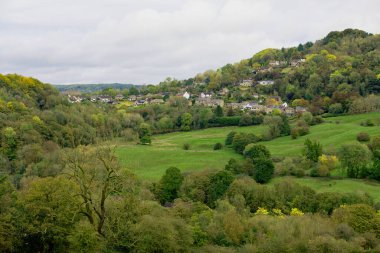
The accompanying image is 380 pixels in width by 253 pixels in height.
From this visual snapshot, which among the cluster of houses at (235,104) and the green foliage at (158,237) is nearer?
the green foliage at (158,237)

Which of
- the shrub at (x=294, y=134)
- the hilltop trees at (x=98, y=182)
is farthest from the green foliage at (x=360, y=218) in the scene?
the shrub at (x=294, y=134)

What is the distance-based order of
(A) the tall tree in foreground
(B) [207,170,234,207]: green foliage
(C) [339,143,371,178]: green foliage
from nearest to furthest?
(A) the tall tree in foreground → (B) [207,170,234,207]: green foliage → (C) [339,143,371,178]: green foliage

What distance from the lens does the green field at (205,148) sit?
55900 mm

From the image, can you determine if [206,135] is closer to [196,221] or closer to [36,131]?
[36,131]

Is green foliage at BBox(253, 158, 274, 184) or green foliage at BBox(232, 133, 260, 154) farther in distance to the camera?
green foliage at BBox(232, 133, 260, 154)

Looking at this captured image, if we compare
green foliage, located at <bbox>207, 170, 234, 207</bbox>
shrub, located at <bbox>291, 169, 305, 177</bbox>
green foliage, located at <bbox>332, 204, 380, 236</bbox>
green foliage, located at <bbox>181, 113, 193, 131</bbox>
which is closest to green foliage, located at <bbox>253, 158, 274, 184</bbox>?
shrub, located at <bbox>291, 169, 305, 177</bbox>

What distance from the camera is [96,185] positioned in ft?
73.3

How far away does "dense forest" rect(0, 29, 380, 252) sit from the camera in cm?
2197

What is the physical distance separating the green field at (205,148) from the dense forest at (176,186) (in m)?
3.16

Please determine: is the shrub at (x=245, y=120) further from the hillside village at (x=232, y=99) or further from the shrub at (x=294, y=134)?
the shrub at (x=294, y=134)

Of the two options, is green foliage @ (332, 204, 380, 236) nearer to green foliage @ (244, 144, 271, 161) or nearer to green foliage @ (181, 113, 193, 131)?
green foliage @ (244, 144, 271, 161)

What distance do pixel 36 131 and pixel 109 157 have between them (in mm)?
46986

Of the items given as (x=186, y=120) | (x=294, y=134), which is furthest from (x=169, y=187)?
(x=186, y=120)

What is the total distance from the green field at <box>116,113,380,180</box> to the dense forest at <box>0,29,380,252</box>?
10.4 ft
